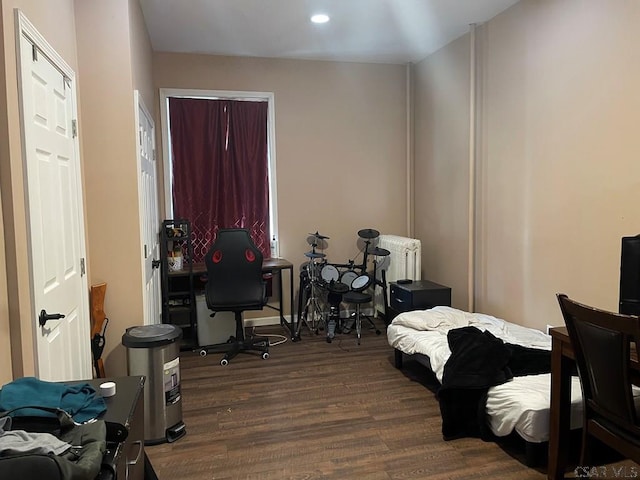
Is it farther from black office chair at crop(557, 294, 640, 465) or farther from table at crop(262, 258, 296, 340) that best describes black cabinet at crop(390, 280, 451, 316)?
black office chair at crop(557, 294, 640, 465)

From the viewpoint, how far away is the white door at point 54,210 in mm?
1967

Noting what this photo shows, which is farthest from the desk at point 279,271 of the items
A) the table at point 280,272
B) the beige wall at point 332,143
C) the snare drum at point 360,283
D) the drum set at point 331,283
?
the snare drum at point 360,283

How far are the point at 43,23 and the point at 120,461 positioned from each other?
6.53 feet

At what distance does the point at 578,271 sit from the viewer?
3293 mm

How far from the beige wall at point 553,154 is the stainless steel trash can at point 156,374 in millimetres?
2714

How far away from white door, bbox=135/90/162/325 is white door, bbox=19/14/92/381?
1.43ft

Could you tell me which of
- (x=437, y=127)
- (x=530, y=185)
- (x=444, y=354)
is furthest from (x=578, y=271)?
(x=437, y=127)

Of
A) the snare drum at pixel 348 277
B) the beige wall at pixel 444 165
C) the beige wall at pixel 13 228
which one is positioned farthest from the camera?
the snare drum at pixel 348 277

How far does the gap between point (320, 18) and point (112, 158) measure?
85.5 inches

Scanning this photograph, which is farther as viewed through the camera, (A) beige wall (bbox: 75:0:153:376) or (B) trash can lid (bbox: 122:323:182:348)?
(A) beige wall (bbox: 75:0:153:376)

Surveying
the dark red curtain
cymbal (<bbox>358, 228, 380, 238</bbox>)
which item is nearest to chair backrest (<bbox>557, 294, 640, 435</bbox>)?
cymbal (<bbox>358, 228, 380, 238</bbox>)

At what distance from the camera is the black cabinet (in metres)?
4.47

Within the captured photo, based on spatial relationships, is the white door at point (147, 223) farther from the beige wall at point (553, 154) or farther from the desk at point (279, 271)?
the beige wall at point (553, 154)

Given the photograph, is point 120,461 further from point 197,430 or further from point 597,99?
point 597,99
